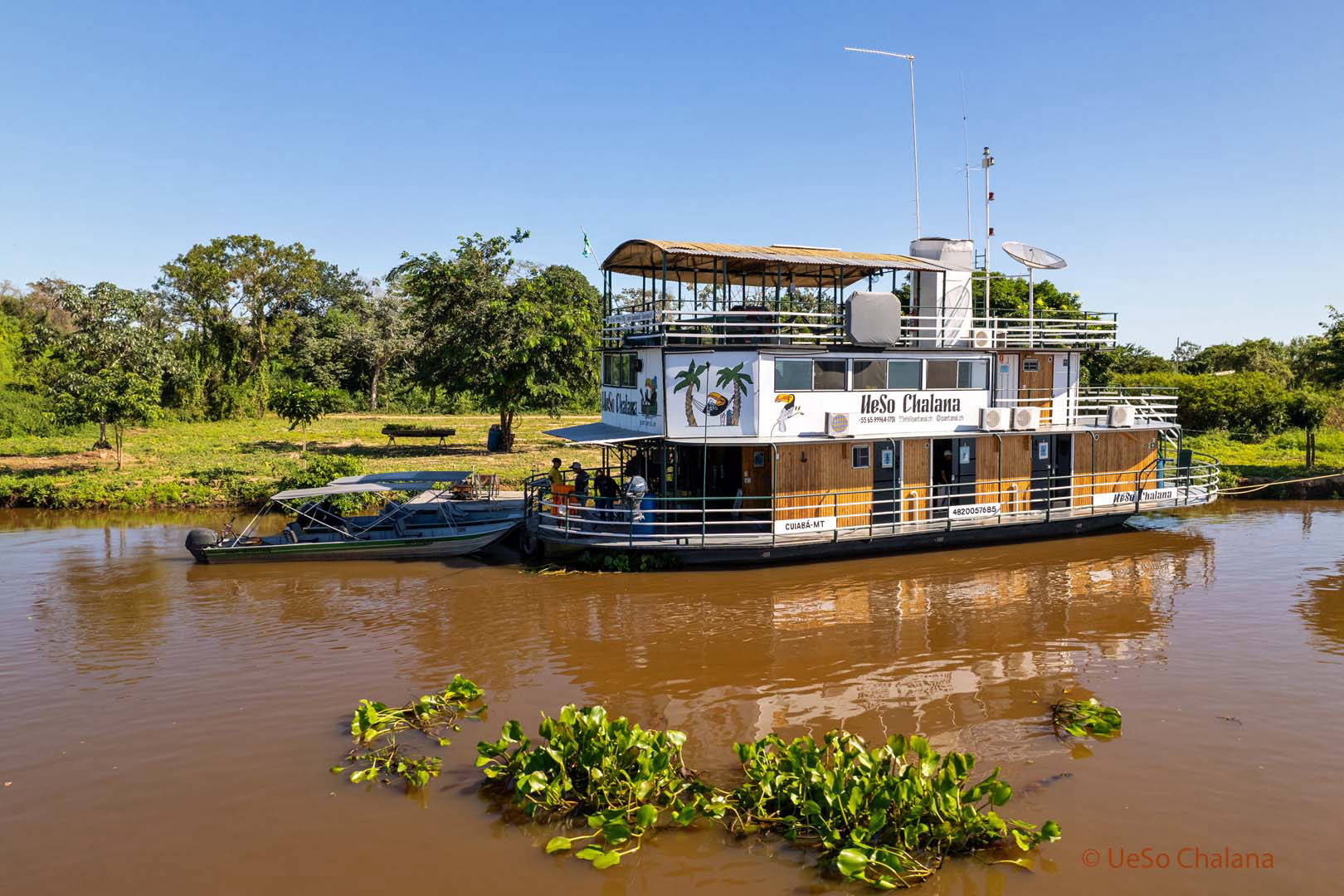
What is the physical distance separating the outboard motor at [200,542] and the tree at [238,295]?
3448 cm

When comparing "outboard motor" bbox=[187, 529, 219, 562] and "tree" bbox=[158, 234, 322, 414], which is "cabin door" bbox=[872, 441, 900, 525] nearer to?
"outboard motor" bbox=[187, 529, 219, 562]

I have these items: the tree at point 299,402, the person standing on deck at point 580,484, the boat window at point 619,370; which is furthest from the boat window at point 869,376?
the tree at point 299,402

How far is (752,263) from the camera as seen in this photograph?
22156 millimetres

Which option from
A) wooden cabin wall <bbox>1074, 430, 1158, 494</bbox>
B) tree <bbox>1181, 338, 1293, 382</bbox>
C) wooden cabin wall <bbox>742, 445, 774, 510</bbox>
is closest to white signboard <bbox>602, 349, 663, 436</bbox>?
wooden cabin wall <bbox>742, 445, 774, 510</bbox>

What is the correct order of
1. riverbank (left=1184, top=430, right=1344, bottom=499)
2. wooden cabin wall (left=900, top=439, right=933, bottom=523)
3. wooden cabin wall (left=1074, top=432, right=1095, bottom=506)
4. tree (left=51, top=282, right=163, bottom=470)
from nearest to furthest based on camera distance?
wooden cabin wall (left=900, top=439, right=933, bottom=523), wooden cabin wall (left=1074, top=432, right=1095, bottom=506), riverbank (left=1184, top=430, right=1344, bottom=499), tree (left=51, top=282, right=163, bottom=470)

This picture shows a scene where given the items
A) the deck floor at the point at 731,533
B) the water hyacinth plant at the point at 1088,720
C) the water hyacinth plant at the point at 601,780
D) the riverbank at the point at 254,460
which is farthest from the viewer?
the riverbank at the point at 254,460

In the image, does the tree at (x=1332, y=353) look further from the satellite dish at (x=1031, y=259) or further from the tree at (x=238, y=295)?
the tree at (x=238, y=295)

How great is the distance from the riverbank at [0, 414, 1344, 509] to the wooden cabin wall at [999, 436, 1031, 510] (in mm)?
13278

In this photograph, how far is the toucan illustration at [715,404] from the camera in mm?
20281

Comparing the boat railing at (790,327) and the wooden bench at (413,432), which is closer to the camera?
the boat railing at (790,327)

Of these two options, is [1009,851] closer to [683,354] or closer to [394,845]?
[394,845]

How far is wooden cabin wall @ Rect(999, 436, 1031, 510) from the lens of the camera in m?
23.2

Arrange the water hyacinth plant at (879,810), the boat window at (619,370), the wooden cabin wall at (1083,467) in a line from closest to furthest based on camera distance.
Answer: the water hyacinth plant at (879,810) → the boat window at (619,370) → the wooden cabin wall at (1083,467)

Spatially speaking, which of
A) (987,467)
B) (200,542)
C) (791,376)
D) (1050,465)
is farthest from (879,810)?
(200,542)
